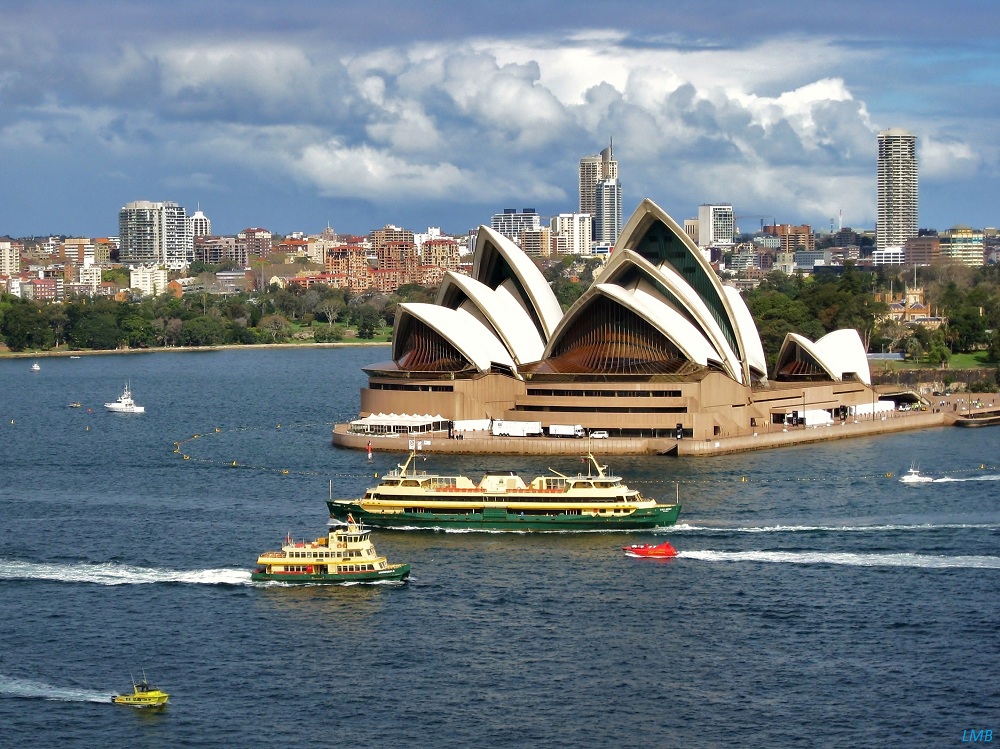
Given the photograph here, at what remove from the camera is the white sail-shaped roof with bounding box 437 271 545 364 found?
63656mm

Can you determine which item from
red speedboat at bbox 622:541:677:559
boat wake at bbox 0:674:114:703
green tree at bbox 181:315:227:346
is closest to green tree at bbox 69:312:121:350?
green tree at bbox 181:315:227:346

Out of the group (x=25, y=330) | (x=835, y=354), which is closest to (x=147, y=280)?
(x=25, y=330)

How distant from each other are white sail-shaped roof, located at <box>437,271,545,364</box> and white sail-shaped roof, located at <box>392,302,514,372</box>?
0.38 m

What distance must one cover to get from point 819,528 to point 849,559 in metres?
3.52

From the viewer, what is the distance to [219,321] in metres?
138

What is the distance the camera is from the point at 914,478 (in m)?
50.2

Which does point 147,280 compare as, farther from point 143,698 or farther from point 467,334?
point 143,698

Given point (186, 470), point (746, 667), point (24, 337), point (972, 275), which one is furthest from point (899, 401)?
point (972, 275)

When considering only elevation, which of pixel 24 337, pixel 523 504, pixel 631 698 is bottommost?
pixel 631 698

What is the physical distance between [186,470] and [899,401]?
31.2 meters

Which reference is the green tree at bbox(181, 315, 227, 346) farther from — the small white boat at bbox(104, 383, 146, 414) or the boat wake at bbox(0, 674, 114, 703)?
the boat wake at bbox(0, 674, 114, 703)

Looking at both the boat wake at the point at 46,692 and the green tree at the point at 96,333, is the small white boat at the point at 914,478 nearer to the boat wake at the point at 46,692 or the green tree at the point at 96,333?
the boat wake at the point at 46,692

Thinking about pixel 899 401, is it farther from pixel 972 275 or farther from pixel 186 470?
pixel 972 275

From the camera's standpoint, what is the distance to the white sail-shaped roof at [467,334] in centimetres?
6234
